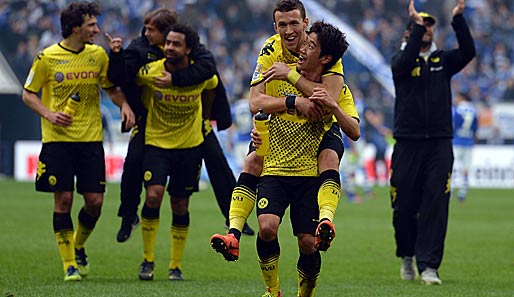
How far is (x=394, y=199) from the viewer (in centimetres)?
1134

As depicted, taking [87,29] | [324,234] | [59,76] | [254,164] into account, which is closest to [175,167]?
[59,76]

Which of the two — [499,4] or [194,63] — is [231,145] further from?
[194,63]

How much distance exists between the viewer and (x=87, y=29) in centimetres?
1051

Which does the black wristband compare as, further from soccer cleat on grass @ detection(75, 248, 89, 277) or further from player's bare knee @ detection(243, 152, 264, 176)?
soccer cleat on grass @ detection(75, 248, 89, 277)

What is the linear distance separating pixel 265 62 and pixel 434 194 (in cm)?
339

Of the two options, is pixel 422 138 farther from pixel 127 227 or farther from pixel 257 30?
pixel 257 30

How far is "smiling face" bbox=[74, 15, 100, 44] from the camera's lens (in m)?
10.5

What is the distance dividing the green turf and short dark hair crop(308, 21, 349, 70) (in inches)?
97.0

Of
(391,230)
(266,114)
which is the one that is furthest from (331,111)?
(391,230)

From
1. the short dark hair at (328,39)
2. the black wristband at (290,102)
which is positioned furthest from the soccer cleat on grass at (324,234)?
the short dark hair at (328,39)

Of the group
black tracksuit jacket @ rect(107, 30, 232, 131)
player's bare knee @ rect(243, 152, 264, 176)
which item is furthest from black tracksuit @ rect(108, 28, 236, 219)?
player's bare knee @ rect(243, 152, 264, 176)

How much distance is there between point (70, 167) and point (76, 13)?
145 centimetres

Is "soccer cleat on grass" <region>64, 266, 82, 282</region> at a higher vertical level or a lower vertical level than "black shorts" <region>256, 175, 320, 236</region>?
lower

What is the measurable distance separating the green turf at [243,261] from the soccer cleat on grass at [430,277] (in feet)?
0.27
